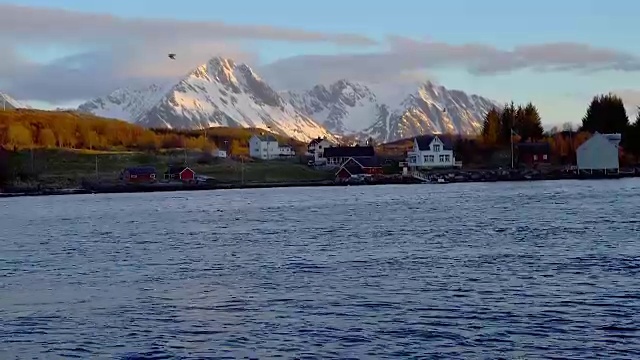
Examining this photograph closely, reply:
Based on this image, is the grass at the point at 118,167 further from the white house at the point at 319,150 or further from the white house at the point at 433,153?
the white house at the point at 433,153

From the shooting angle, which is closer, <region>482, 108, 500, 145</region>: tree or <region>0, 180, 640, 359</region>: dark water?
<region>0, 180, 640, 359</region>: dark water

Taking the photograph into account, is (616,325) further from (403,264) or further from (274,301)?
(403,264)

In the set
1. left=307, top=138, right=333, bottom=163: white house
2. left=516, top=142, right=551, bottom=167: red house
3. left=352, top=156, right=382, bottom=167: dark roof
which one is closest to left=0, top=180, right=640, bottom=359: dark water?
left=352, top=156, right=382, bottom=167: dark roof

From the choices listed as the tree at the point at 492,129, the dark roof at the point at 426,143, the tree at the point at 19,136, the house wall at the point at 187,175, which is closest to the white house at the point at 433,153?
the dark roof at the point at 426,143

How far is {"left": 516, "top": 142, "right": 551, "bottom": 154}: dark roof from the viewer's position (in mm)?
105438

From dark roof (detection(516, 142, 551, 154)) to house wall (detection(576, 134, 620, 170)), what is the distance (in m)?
7.32

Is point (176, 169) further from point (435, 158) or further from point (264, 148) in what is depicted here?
point (264, 148)

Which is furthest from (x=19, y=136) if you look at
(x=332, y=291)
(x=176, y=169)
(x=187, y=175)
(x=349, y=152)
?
(x=332, y=291)

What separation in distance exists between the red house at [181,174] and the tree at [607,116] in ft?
151

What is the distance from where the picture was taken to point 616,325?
15781 mm

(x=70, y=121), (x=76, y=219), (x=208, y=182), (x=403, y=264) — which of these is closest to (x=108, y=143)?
(x=70, y=121)

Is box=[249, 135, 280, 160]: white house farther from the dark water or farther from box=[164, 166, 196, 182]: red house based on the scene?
the dark water

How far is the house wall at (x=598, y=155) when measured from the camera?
96500mm

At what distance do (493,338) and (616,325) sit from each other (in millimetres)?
2305
